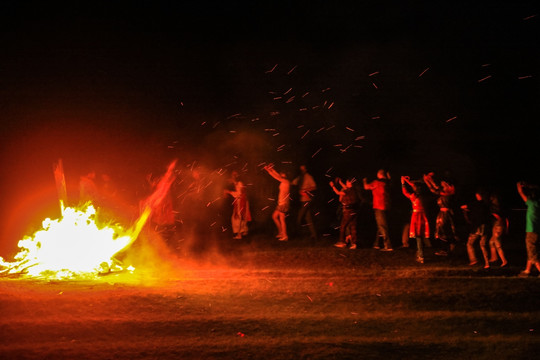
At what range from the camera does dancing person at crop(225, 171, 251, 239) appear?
12.2m

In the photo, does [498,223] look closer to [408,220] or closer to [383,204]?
[383,204]

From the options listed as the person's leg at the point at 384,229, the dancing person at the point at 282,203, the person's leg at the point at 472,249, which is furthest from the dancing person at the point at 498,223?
the dancing person at the point at 282,203

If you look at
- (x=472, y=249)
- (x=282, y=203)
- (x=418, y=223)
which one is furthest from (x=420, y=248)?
(x=282, y=203)

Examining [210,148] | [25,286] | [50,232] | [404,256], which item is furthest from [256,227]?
[25,286]

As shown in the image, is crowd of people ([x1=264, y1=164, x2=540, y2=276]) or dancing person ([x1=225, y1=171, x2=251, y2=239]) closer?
crowd of people ([x1=264, y1=164, x2=540, y2=276])

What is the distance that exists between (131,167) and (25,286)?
8.29 m

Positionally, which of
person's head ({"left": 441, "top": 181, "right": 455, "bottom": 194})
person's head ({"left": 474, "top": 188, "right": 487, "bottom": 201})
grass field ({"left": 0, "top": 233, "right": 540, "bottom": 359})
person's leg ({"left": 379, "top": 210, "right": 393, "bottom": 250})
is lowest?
grass field ({"left": 0, "top": 233, "right": 540, "bottom": 359})

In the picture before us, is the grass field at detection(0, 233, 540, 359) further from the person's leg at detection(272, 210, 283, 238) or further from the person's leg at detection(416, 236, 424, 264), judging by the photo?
the person's leg at detection(272, 210, 283, 238)

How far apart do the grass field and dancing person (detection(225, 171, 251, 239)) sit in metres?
2.74

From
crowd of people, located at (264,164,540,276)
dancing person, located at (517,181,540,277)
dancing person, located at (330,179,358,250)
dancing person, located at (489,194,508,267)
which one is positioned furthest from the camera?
dancing person, located at (330,179,358,250)

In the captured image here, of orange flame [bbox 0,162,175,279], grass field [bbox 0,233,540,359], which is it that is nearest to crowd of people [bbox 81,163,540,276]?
grass field [bbox 0,233,540,359]

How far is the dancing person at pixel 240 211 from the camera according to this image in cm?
1219

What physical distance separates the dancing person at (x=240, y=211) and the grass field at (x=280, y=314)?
A: 274 centimetres

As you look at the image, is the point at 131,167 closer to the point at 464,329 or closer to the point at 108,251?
the point at 108,251
